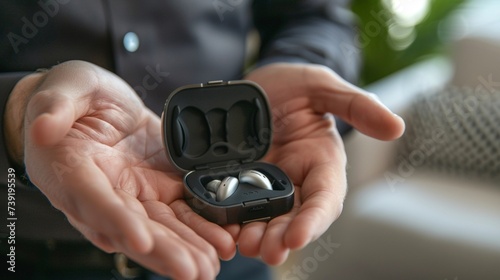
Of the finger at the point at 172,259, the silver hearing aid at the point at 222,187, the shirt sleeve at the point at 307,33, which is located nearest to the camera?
the finger at the point at 172,259

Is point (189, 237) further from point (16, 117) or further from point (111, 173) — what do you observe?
point (16, 117)

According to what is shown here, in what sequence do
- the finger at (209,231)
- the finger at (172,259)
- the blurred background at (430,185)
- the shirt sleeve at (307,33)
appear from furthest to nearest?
the blurred background at (430,185)
the shirt sleeve at (307,33)
the finger at (209,231)
the finger at (172,259)

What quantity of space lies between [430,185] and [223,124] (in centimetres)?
92

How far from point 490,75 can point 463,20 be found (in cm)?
29

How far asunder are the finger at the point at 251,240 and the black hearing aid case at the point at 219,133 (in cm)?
10

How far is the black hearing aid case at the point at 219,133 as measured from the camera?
84 cm

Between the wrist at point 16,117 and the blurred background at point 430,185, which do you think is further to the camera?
the blurred background at point 430,185

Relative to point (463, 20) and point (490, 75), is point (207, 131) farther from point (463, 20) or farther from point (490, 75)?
point (463, 20)

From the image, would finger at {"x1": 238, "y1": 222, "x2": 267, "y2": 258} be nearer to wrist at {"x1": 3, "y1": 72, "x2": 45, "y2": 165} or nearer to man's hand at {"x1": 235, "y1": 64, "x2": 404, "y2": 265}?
man's hand at {"x1": 235, "y1": 64, "x2": 404, "y2": 265}

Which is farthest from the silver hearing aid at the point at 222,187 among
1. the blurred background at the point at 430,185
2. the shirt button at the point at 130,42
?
the blurred background at the point at 430,185

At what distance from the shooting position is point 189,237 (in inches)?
24.3

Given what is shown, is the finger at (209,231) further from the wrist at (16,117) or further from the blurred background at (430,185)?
the blurred background at (430,185)

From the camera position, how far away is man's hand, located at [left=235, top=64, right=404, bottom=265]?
0.65 meters

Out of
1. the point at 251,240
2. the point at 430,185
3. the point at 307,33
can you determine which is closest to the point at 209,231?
the point at 251,240
